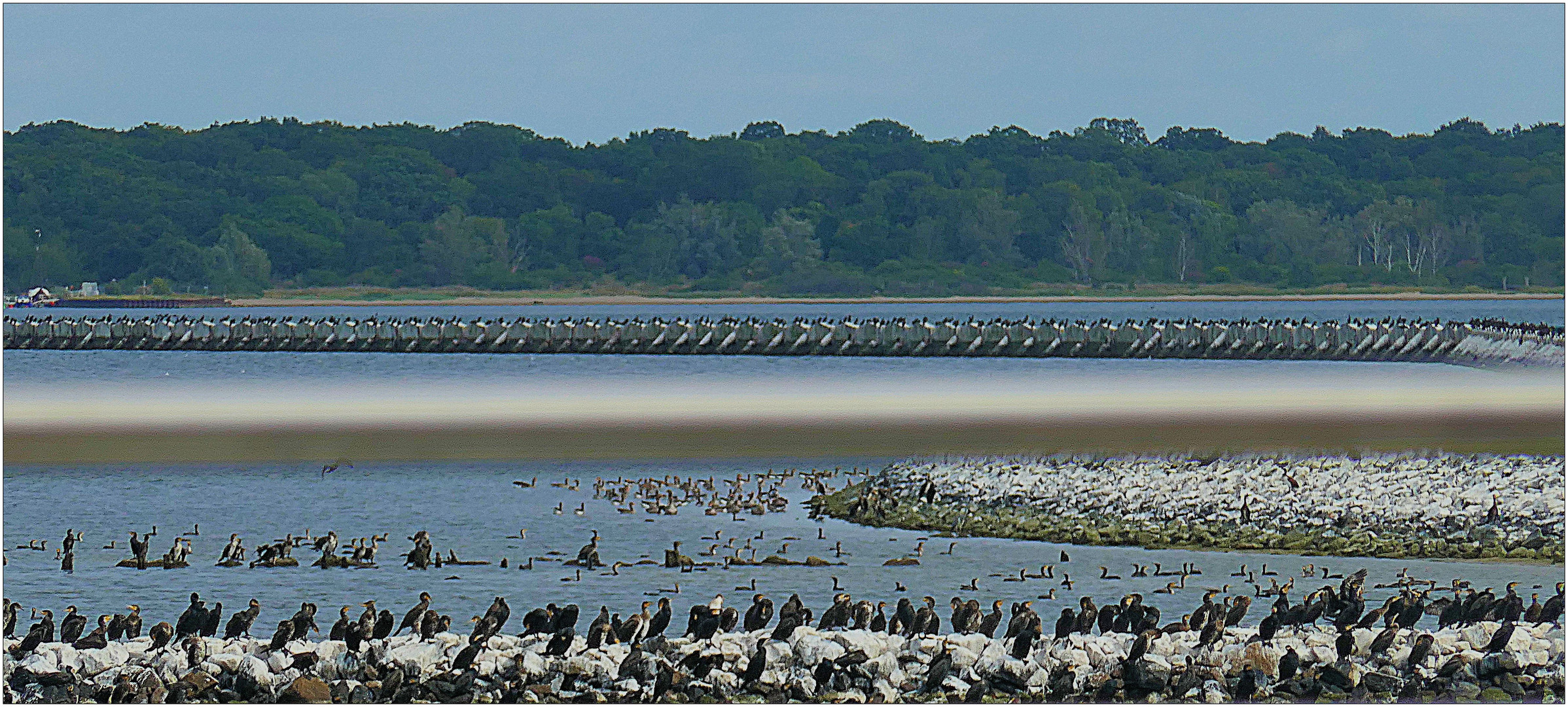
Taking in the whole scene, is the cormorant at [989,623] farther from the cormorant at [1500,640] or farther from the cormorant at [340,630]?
the cormorant at [340,630]

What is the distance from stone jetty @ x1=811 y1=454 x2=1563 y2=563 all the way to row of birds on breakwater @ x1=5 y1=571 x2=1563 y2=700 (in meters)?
4.93

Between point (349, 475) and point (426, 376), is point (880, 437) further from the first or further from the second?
point (426, 376)

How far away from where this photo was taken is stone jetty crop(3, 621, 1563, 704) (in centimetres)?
1332

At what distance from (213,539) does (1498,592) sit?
1306 centimetres

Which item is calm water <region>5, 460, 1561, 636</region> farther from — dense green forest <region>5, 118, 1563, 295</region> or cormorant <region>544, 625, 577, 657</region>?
dense green forest <region>5, 118, 1563, 295</region>

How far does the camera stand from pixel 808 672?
13469mm

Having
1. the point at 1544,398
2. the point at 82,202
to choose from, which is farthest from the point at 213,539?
the point at 82,202

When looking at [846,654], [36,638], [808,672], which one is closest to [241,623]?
[36,638]

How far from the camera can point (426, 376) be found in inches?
1891

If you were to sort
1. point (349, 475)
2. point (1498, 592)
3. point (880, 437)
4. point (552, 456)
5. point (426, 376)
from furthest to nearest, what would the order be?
point (426, 376)
point (880, 437)
point (552, 456)
point (349, 475)
point (1498, 592)

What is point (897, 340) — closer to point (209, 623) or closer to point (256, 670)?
point (209, 623)

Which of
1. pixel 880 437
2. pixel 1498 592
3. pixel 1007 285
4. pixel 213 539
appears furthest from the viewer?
pixel 1007 285

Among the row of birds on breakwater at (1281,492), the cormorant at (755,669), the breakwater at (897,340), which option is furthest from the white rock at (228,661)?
the breakwater at (897,340)

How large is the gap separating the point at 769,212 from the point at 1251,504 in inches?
4812
